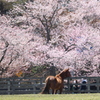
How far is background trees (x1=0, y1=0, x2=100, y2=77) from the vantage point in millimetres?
20547

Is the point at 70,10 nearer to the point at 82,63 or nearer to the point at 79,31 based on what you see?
the point at 79,31

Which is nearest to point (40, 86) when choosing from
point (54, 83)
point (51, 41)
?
point (54, 83)

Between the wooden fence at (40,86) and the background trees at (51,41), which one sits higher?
the background trees at (51,41)

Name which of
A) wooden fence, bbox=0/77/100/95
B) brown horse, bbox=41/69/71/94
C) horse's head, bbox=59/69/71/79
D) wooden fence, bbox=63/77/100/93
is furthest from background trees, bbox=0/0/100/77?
brown horse, bbox=41/69/71/94

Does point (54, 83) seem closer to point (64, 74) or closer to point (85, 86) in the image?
point (64, 74)

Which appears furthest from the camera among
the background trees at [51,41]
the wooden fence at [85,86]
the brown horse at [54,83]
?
the background trees at [51,41]

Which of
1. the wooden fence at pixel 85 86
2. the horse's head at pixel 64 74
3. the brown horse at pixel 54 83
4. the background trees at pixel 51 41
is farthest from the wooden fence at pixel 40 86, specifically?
the background trees at pixel 51 41

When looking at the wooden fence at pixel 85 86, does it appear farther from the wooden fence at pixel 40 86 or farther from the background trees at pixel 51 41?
the background trees at pixel 51 41

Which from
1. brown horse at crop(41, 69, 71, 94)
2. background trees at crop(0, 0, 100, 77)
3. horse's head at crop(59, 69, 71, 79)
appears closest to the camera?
brown horse at crop(41, 69, 71, 94)

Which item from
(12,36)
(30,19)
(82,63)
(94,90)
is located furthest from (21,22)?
(94,90)

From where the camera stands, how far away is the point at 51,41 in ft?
70.6

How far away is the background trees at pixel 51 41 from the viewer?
20547mm

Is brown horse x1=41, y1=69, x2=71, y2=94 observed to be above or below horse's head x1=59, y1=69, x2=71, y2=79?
below

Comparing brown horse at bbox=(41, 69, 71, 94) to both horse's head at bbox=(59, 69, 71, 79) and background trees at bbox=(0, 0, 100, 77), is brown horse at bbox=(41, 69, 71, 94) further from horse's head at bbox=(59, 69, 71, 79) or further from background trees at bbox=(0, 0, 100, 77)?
background trees at bbox=(0, 0, 100, 77)
